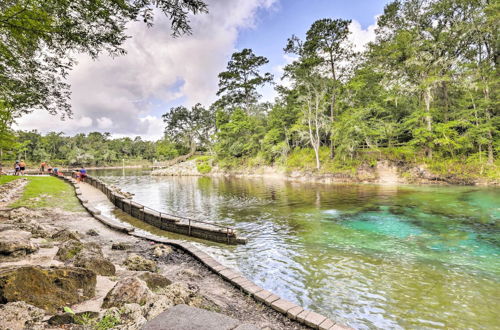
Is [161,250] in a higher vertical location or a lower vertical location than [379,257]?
higher

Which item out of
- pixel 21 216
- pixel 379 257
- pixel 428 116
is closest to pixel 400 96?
pixel 428 116

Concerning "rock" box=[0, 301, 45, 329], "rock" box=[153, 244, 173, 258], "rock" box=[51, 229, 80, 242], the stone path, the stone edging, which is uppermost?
the stone path

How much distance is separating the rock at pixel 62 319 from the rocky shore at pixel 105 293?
0.04 ft

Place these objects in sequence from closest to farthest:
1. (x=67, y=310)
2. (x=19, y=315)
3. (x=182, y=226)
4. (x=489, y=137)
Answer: (x=19, y=315) < (x=67, y=310) < (x=182, y=226) < (x=489, y=137)

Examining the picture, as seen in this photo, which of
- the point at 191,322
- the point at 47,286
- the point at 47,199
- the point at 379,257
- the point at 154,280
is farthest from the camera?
the point at 47,199

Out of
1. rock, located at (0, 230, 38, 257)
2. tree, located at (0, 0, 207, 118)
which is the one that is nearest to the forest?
tree, located at (0, 0, 207, 118)

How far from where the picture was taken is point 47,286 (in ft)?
12.1

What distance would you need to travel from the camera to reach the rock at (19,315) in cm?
280

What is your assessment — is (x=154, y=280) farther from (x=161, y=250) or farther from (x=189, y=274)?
(x=161, y=250)

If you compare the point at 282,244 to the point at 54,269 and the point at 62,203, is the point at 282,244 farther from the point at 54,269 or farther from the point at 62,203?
the point at 62,203

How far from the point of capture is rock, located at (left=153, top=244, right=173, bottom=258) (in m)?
7.40

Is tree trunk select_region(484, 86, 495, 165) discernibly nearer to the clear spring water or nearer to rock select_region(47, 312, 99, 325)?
the clear spring water

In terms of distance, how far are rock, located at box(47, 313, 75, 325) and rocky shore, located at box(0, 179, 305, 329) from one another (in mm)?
11

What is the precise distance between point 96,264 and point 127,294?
1996 millimetres
